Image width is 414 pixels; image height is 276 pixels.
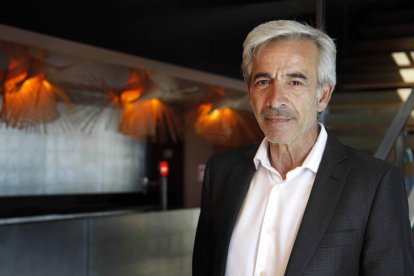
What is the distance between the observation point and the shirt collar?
1.49 metres

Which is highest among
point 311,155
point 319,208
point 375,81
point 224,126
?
point 375,81

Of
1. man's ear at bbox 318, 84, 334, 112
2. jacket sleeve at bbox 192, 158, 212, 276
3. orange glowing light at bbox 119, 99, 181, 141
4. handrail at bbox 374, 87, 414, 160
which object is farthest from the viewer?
orange glowing light at bbox 119, 99, 181, 141

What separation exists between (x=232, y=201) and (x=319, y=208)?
0.28m

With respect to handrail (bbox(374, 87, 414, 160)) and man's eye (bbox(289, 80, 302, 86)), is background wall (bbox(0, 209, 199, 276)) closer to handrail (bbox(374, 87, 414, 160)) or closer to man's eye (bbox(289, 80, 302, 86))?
handrail (bbox(374, 87, 414, 160))

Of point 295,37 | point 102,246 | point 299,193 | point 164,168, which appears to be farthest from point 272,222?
point 164,168

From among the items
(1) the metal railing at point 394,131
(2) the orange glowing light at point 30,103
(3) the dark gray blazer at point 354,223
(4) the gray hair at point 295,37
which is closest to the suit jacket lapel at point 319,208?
(3) the dark gray blazer at point 354,223

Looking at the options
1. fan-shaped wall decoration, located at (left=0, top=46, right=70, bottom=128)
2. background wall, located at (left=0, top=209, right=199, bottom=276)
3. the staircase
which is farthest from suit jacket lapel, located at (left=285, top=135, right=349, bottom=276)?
fan-shaped wall decoration, located at (left=0, top=46, right=70, bottom=128)

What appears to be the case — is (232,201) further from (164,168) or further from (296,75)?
(164,168)

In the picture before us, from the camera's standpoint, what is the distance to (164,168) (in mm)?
8109

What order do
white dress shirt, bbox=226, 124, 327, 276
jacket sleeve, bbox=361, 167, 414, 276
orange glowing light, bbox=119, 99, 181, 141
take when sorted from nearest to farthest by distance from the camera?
jacket sleeve, bbox=361, 167, 414, 276 < white dress shirt, bbox=226, 124, 327, 276 < orange glowing light, bbox=119, 99, 181, 141

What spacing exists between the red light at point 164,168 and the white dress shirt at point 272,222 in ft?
20.9

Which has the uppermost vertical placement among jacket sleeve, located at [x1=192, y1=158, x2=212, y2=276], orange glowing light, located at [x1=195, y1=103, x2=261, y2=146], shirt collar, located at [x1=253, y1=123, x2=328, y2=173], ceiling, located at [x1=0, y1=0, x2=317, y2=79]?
ceiling, located at [x1=0, y1=0, x2=317, y2=79]

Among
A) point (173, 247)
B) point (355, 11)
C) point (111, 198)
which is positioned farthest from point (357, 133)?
point (111, 198)

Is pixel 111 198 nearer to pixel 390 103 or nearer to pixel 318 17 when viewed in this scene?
pixel 390 103
